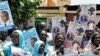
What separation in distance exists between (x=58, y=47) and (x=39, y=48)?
530mm

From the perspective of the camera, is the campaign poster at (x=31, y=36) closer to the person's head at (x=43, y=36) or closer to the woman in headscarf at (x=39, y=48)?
the person's head at (x=43, y=36)

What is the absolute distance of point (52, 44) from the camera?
335 inches

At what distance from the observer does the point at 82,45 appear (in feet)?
27.9

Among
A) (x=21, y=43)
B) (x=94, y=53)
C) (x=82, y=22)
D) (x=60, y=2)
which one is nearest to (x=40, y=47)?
(x=21, y=43)

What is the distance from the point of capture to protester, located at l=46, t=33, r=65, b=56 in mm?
8105

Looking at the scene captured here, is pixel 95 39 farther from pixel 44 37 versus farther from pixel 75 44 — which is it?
pixel 44 37

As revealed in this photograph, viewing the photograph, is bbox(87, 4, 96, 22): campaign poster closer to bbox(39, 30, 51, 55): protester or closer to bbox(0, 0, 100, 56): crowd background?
bbox(0, 0, 100, 56): crowd background

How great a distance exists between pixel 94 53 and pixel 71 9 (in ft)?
21.2

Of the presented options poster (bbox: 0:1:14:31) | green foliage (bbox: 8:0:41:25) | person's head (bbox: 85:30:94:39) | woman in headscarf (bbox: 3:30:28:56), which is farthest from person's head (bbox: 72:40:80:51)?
green foliage (bbox: 8:0:41:25)

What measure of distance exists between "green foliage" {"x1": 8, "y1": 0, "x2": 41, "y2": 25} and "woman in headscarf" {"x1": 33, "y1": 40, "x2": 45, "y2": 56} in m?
2.52

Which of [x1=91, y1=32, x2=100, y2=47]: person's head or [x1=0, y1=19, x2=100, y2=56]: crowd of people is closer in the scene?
[x1=0, y1=19, x2=100, y2=56]: crowd of people

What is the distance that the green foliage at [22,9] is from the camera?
1030cm

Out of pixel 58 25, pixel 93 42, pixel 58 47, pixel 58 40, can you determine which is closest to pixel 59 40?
pixel 58 40

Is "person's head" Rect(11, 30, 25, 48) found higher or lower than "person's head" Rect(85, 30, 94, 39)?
higher
